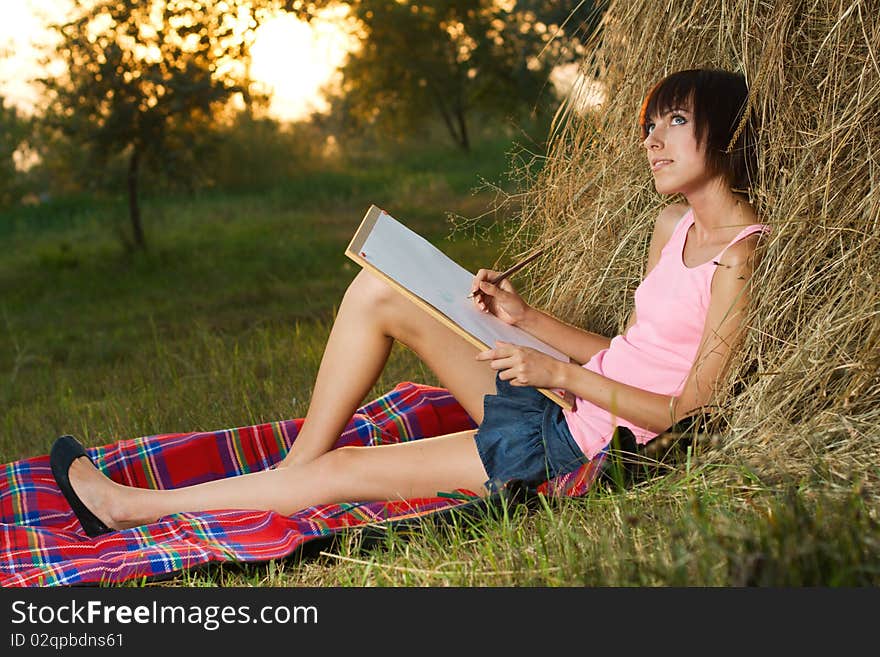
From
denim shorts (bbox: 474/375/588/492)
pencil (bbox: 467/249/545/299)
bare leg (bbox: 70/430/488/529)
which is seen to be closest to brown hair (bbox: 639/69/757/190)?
pencil (bbox: 467/249/545/299)

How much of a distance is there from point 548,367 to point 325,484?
2.42 ft

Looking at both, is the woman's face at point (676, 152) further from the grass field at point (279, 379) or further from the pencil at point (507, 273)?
the grass field at point (279, 379)

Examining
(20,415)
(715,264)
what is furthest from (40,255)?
(715,264)

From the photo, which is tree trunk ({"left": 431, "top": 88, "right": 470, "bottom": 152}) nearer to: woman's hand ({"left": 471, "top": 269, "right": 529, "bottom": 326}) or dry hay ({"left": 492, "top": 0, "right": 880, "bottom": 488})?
woman's hand ({"left": 471, "top": 269, "right": 529, "bottom": 326})

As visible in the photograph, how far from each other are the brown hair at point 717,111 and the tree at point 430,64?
1257 centimetres

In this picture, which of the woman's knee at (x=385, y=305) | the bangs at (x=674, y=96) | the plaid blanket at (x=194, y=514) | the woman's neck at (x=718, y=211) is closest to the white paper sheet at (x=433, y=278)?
the woman's knee at (x=385, y=305)

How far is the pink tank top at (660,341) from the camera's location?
2.55 m

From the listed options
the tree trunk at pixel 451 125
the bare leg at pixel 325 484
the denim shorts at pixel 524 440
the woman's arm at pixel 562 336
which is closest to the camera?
the denim shorts at pixel 524 440

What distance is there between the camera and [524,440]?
268 cm

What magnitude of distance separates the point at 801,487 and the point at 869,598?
0.50 m

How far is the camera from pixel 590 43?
3445mm

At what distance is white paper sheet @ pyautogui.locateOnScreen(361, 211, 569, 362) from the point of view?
2.55 metres

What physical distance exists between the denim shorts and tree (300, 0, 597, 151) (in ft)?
41.5

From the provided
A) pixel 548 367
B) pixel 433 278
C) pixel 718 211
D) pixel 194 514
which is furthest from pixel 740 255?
pixel 194 514
